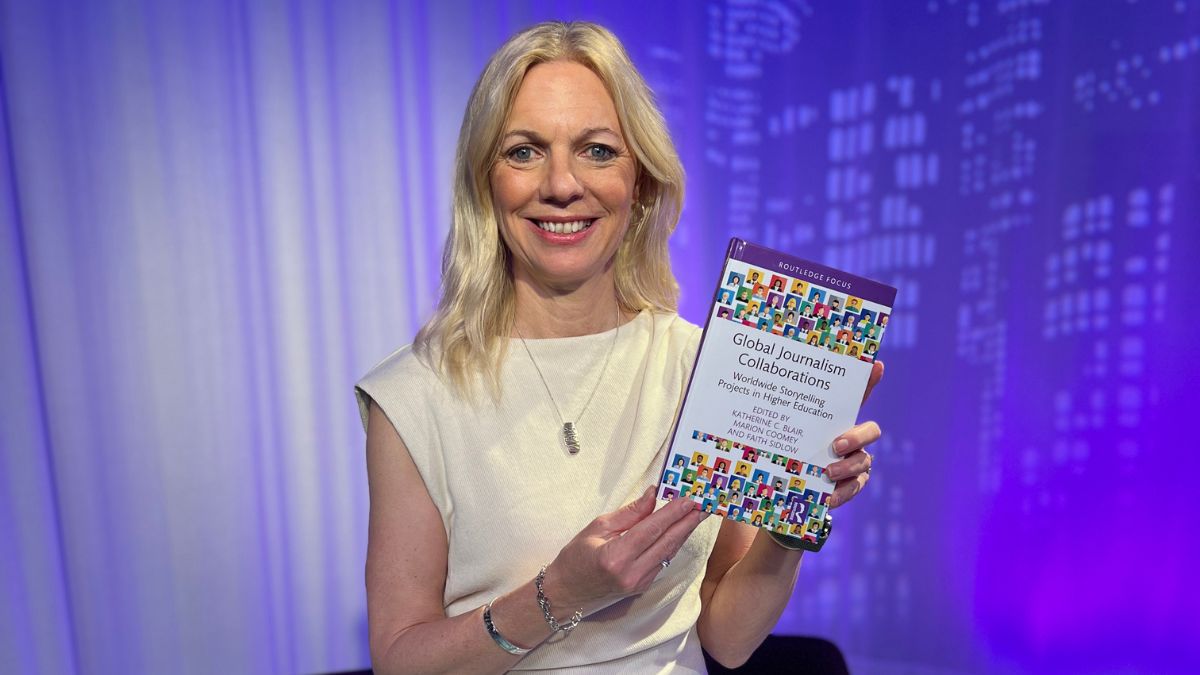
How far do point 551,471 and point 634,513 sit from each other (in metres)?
0.23

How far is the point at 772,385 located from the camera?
3.72ft

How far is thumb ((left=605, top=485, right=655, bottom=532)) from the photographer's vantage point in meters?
1.13

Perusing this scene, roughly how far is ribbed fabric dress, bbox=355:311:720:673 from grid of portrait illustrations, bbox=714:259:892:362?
0.34 meters

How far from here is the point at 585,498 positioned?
52.4 inches

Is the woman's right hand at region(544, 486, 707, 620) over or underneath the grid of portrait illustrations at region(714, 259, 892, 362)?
underneath

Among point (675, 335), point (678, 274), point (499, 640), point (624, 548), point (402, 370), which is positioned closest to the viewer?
point (624, 548)

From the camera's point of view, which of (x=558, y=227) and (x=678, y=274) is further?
(x=678, y=274)

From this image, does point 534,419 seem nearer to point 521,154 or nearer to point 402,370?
point 402,370

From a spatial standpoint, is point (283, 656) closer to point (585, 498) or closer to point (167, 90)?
point (167, 90)

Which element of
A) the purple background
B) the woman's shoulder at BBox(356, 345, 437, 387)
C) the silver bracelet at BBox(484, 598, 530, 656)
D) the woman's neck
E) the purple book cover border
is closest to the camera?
the purple book cover border

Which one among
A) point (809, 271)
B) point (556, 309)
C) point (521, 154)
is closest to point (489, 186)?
point (521, 154)

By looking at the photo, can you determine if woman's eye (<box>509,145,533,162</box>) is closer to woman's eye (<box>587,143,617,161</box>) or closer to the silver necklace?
woman's eye (<box>587,143,617,161</box>)

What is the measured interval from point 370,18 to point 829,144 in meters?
1.57

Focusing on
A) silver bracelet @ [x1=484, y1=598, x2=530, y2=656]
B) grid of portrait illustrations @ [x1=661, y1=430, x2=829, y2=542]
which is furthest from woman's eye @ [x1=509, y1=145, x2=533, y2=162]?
silver bracelet @ [x1=484, y1=598, x2=530, y2=656]
